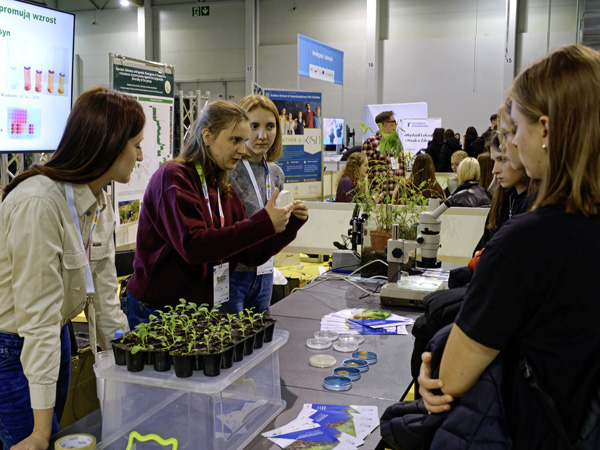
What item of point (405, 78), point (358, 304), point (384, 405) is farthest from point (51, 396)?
point (405, 78)

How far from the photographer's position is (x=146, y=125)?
4.68 m

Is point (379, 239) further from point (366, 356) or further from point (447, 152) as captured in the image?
point (447, 152)

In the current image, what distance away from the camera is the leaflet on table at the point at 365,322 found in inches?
90.4

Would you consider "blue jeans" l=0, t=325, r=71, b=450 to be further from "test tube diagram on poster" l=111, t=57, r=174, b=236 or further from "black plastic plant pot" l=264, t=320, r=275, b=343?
"test tube diagram on poster" l=111, t=57, r=174, b=236

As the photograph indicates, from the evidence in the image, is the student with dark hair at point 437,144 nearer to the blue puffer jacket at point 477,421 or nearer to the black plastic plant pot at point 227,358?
the black plastic plant pot at point 227,358

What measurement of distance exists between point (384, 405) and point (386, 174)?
6.40 ft

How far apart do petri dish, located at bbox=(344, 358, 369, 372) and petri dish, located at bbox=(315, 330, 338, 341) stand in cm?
24

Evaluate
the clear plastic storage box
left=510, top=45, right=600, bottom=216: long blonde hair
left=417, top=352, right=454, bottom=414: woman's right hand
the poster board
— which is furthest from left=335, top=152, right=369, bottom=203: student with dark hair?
left=510, top=45, right=600, bottom=216: long blonde hair

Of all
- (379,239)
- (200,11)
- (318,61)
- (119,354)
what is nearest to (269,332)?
(119,354)

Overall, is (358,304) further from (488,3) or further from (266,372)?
(488,3)

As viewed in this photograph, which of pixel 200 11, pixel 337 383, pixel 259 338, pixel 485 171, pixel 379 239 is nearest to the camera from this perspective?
pixel 259 338

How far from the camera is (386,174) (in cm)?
335

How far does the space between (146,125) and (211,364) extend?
373 cm

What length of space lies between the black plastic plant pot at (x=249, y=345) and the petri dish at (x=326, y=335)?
741 mm
